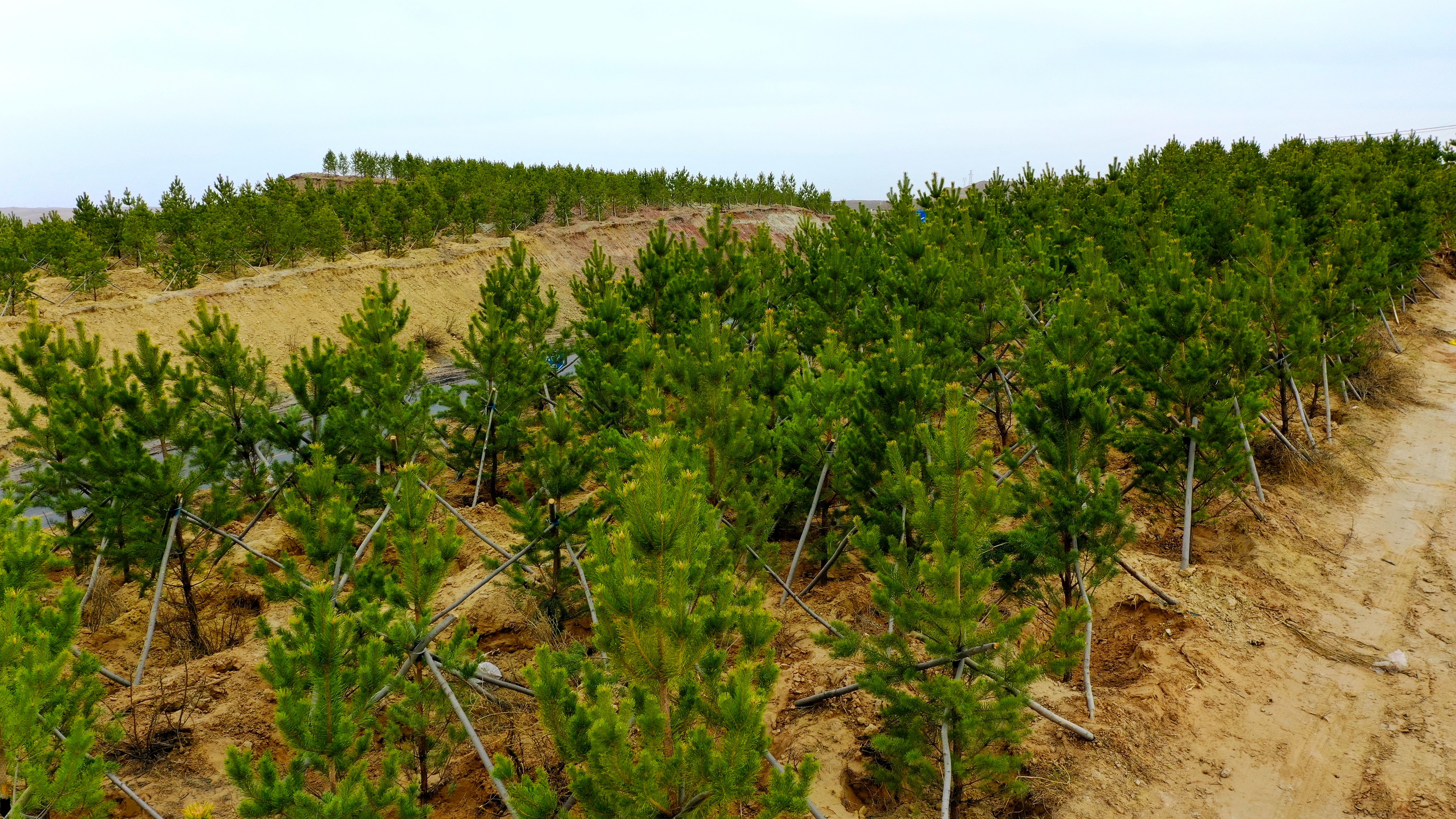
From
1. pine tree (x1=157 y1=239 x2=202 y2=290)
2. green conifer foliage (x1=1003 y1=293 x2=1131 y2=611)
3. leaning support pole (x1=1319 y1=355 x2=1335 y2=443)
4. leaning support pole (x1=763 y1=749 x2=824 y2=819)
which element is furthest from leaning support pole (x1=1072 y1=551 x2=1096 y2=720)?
pine tree (x1=157 y1=239 x2=202 y2=290)

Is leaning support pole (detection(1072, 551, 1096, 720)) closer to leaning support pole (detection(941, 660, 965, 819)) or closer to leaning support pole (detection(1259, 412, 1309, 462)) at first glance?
leaning support pole (detection(941, 660, 965, 819))

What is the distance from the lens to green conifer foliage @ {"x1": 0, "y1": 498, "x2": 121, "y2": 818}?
4188 mm

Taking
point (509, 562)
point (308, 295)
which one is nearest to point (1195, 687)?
point (509, 562)

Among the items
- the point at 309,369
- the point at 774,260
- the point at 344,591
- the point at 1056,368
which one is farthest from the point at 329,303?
the point at 1056,368

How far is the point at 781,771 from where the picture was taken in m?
5.07

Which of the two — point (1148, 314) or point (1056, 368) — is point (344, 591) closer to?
point (1056, 368)

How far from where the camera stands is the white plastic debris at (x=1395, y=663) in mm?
8312

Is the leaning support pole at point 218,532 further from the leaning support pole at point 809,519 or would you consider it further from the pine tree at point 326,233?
the pine tree at point 326,233

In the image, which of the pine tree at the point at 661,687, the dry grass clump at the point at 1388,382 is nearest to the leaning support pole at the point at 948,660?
the pine tree at the point at 661,687

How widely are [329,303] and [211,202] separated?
10574 mm

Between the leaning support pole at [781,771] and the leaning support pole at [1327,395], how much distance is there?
1351 cm

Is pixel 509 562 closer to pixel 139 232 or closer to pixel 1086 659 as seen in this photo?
pixel 1086 659

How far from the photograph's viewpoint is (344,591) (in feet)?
27.7

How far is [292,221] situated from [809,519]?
99.1 feet
